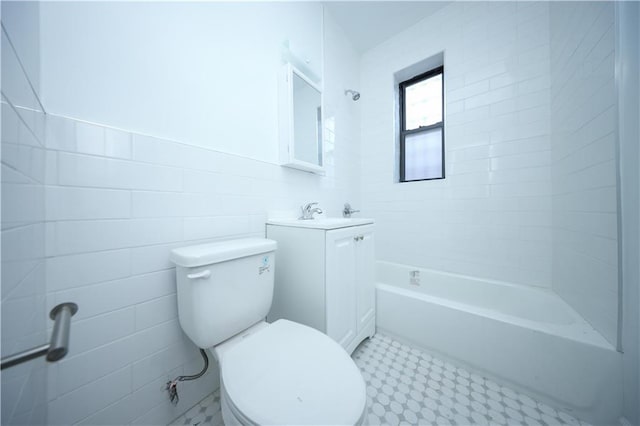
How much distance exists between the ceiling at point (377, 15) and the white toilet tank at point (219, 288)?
2.11 meters

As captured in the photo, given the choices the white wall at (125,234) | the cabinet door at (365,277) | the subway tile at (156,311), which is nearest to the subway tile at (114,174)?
the white wall at (125,234)

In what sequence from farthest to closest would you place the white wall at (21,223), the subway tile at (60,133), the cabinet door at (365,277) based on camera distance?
the cabinet door at (365,277)
the subway tile at (60,133)
the white wall at (21,223)

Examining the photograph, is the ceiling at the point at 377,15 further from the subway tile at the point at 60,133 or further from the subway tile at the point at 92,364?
the subway tile at the point at 92,364

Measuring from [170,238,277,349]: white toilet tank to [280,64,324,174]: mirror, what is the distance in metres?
0.68

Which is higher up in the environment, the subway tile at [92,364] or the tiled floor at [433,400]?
the subway tile at [92,364]

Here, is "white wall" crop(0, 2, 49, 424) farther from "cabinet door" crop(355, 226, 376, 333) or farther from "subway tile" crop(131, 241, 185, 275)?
"cabinet door" crop(355, 226, 376, 333)

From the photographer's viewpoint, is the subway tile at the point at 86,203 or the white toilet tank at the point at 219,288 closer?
the subway tile at the point at 86,203

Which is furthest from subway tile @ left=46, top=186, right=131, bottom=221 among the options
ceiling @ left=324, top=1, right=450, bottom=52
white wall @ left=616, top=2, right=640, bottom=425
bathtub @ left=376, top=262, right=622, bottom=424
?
ceiling @ left=324, top=1, right=450, bottom=52

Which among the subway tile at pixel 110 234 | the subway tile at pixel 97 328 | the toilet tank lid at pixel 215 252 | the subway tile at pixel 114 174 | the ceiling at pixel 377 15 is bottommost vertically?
the subway tile at pixel 97 328

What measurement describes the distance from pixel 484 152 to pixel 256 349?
6.57ft

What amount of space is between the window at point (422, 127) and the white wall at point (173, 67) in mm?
1370

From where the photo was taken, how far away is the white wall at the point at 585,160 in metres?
0.88

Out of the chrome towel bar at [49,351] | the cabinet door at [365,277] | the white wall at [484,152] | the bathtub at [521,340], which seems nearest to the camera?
the chrome towel bar at [49,351]

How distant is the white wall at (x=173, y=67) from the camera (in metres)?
0.65
